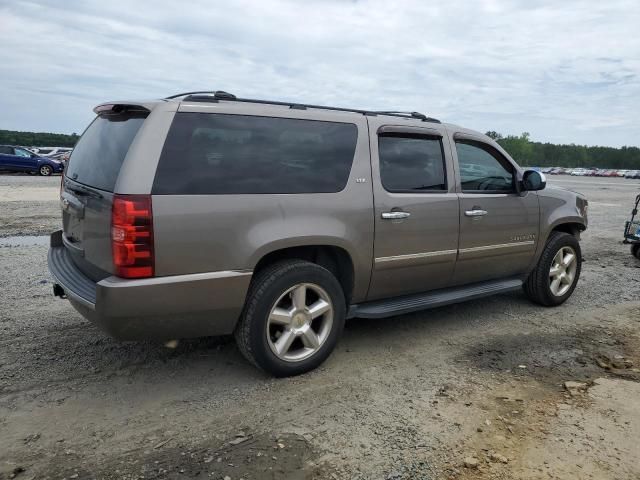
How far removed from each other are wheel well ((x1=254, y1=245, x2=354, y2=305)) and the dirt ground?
624 mm

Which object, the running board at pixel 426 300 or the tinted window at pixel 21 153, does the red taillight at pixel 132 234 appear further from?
the tinted window at pixel 21 153

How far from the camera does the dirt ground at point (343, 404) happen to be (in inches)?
107

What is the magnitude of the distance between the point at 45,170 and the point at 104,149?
2584 cm

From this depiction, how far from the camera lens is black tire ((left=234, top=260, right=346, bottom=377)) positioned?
344 cm

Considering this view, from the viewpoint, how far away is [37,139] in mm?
73000

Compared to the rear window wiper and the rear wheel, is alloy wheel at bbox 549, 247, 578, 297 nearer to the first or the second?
the rear window wiper

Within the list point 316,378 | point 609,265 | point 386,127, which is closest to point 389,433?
point 316,378

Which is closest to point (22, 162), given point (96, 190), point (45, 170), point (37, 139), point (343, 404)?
point (45, 170)

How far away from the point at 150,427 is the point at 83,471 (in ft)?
1.58

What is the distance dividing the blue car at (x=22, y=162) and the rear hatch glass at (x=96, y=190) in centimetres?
2508

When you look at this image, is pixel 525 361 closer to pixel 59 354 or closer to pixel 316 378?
pixel 316 378

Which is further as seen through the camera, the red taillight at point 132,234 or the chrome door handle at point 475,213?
the chrome door handle at point 475,213

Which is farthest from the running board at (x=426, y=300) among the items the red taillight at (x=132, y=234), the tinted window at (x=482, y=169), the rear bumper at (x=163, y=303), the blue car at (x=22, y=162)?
the blue car at (x=22, y=162)

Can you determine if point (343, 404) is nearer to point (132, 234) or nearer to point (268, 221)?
point (268, 221)
